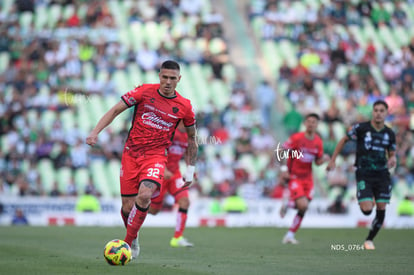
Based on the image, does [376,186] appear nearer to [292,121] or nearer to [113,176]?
[292,121]

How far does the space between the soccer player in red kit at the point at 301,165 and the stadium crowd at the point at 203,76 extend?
900cm

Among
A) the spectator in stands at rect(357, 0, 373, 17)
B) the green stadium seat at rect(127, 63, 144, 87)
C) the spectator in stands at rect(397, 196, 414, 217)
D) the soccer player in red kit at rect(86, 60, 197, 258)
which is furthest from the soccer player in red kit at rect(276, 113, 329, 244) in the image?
the spectator in stands at rect(357, 0, 373, 17)

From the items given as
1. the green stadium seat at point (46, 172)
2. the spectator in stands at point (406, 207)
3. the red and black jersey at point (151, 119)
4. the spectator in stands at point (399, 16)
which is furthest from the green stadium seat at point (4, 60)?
the red and black jersey at point (151, 119)

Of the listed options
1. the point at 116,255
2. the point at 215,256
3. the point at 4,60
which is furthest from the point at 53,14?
the point at 116,255

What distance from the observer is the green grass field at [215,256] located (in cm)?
1056

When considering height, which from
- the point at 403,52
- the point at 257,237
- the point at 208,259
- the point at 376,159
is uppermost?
the point at 403,52

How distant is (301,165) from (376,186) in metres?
2.99

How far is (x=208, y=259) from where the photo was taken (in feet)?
42.2

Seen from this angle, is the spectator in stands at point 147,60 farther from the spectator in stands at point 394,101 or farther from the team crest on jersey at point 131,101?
the team crest on jersey at point 131,101

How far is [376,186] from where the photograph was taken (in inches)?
619

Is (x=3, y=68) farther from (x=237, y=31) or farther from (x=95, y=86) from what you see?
(x=237, y=31)

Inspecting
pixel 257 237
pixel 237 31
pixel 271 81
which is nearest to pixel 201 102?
pixel 271 81

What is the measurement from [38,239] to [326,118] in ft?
49.0

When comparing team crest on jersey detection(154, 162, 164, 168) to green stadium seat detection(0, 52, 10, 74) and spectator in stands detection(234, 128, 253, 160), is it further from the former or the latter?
green stadium seat detection(0, 52, 10, 74)
